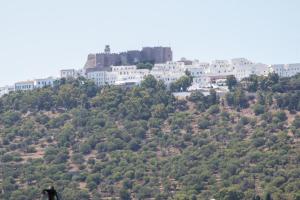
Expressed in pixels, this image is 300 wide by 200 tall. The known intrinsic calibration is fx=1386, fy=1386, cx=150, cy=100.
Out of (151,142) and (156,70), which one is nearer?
Result: (151,142)

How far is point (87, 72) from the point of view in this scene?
12781 cm

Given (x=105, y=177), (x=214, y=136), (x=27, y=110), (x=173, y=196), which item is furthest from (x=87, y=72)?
(x=173, y=196)

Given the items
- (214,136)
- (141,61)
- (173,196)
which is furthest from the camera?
(141,61)

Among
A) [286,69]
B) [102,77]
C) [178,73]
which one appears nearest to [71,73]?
[102,77]

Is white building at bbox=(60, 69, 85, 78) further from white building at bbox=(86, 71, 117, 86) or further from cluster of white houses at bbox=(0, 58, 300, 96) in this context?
white building at bbox=(86, 71, 117, 86)

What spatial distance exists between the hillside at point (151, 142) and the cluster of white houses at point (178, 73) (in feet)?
20.3

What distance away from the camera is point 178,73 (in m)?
127

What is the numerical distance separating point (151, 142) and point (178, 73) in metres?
29.3

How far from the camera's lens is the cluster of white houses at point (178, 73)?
4854 inches

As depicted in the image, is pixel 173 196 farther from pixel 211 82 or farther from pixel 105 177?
pixel 211 82

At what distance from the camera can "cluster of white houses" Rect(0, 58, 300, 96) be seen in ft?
404

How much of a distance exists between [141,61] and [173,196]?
56.5 metres

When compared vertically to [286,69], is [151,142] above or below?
below

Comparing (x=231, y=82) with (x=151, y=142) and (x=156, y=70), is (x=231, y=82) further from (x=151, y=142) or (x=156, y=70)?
(x=151, y=142)
